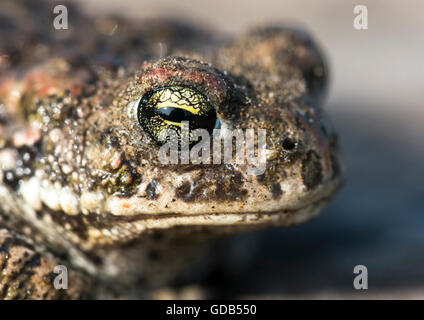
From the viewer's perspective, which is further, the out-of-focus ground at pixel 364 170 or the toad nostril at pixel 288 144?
the out-of-focus ground at pixel 364 170

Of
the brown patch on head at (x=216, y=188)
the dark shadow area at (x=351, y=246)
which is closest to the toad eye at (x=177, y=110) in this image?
the brown patch on head at (x=216, y=188)

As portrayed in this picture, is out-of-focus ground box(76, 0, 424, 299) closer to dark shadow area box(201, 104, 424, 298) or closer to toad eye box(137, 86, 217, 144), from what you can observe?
dark shadow area box(201, 104, 424, 298)

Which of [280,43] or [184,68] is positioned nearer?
[184,68]

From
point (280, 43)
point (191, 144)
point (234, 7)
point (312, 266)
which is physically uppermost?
point (234, 7)

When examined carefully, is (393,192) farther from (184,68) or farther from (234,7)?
(234,7)

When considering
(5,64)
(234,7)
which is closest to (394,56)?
(234,7)

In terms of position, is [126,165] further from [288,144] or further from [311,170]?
[311,170]

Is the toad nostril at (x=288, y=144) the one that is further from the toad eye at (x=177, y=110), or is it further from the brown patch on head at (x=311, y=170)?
the toad eye at (x=177, y=110)

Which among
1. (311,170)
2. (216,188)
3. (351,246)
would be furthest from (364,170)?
(216,188)
